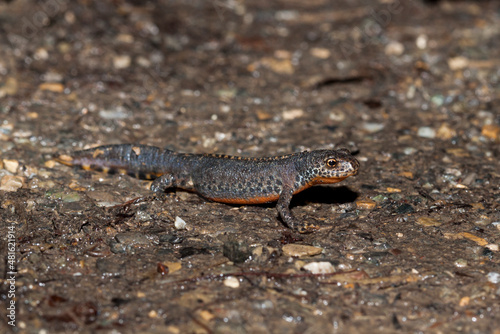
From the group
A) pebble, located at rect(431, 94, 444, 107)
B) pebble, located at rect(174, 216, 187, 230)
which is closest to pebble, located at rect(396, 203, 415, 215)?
pebble, located at rect(174, 216, 187, 230)

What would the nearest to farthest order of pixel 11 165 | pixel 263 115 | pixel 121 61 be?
pixel 11 165 → pixel 263 115 → pixel 121 61

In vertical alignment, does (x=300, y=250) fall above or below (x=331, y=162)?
below

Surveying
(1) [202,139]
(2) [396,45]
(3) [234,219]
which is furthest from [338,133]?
(2) [396,45]

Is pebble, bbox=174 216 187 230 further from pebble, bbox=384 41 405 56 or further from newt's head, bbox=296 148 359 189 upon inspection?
pebble, bbox=384 41 405 56

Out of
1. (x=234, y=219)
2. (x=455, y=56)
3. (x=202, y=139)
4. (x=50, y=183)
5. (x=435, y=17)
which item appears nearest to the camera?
(x=234, y=219)

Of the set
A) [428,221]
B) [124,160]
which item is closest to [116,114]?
[124,160]

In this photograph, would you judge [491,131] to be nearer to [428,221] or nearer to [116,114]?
[428,221]

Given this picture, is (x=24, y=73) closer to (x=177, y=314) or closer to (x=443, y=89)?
(x=177, y=314)

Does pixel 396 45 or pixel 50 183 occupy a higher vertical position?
pixel 396 45
